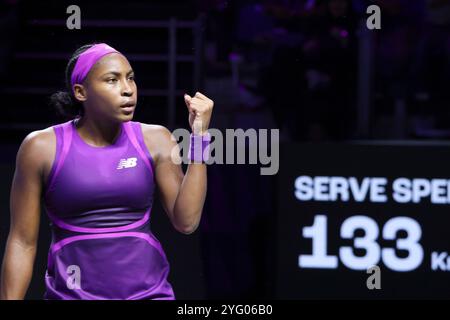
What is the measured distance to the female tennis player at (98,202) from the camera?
271cm

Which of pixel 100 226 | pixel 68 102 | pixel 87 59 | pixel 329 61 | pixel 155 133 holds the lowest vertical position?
pixel 100 226

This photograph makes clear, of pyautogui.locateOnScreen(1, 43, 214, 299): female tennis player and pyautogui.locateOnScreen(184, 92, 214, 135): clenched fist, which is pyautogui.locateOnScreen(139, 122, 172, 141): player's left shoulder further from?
pyautogui.locateOnScreen(184, 92, 214, 135): clenched fist

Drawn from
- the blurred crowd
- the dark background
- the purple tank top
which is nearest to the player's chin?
the purple tank top

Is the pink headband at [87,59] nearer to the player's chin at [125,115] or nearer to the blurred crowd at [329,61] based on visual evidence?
the player's chin at [125,115]

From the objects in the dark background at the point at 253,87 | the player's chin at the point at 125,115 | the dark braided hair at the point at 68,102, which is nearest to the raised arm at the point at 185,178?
the player's chin at the point at 125,115

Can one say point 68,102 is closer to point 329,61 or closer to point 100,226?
point 100,226

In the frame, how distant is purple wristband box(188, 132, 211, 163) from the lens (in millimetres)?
2672

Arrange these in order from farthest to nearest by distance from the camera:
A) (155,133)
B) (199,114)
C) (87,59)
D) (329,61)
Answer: (329,61) < (155,133) < (87,59) < (199,114)

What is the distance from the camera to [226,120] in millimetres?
5496

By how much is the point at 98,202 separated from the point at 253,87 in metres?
3.05

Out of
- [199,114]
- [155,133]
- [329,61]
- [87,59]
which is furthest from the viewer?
[329,61]

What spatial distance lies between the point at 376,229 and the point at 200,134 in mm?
2587

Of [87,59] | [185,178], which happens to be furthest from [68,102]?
[185,178]

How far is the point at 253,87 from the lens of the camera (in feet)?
18.6
